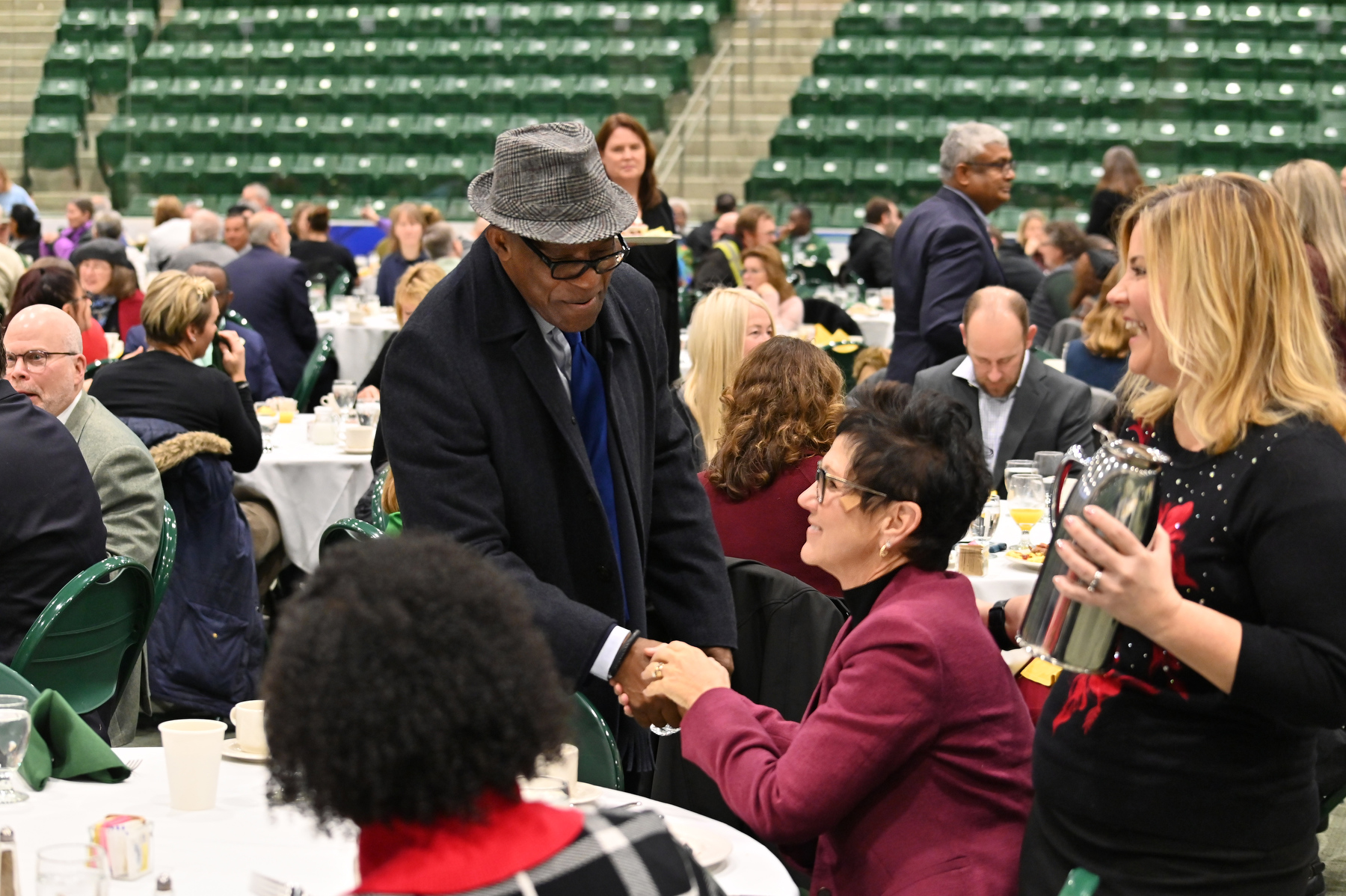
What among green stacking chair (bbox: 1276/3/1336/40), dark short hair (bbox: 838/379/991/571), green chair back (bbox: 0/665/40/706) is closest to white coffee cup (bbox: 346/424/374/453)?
green chair back (bbox: 0/665/40/706)

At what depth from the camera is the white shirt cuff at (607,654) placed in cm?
214

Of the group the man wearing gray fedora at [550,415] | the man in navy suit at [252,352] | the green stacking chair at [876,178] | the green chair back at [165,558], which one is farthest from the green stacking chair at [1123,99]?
the man wearing gray fedora at [550,415]

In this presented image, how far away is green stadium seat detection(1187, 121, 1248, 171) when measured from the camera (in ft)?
41.7

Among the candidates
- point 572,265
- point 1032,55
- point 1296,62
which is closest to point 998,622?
point 572,265

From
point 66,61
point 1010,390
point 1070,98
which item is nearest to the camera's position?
point 1010,390

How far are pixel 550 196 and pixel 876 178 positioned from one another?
11401 millimetres

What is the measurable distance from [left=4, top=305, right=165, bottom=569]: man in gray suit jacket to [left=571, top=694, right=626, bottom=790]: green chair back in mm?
1824

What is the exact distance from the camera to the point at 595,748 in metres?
2.15

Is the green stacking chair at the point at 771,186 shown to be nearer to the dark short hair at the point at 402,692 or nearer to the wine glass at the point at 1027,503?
the wine glass at the point at 1027,503

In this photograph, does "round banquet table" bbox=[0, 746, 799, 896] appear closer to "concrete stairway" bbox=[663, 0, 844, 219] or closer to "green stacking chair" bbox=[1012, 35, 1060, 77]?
"concrete stairway" bbox=[663, 0, 844, 219]

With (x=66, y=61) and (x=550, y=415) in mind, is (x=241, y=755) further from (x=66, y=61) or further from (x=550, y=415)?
(x=66, y=61)

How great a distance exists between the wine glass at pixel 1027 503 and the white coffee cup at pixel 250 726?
89.5 inches

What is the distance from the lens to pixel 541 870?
1.09 meters

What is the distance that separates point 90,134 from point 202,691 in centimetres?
1145
